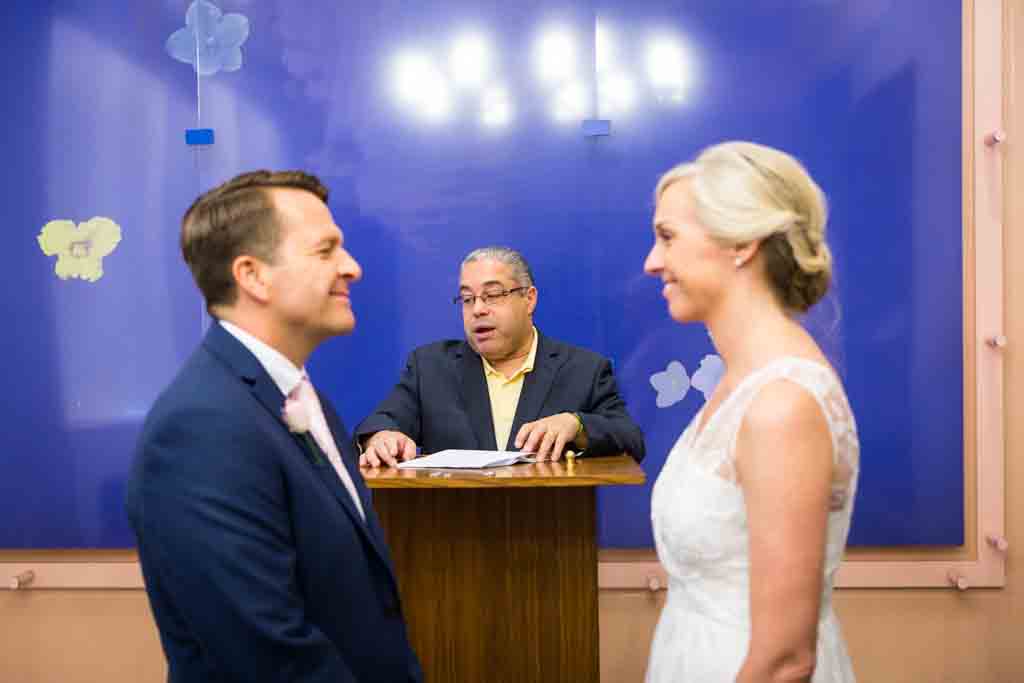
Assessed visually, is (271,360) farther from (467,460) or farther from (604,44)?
(604,44)

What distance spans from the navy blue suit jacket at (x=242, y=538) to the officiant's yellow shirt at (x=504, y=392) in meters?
1.84

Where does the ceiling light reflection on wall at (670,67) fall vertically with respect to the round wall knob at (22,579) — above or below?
above

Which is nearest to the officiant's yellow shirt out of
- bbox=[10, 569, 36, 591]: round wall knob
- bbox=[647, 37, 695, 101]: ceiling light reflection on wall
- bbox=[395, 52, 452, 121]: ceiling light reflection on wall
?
bbox=[395, 52, 452, 121]: ceiling light reflection on wall

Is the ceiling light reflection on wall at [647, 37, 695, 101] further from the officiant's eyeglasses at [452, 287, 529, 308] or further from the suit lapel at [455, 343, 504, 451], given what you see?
the suit lapel at [455, 343, 504, 451]

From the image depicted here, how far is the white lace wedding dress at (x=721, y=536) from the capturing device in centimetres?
140

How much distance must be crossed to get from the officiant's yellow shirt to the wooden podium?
2.48 feet

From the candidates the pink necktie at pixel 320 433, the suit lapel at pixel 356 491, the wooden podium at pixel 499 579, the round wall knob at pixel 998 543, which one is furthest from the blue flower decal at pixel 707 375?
the pink necktie at pixel 320 433

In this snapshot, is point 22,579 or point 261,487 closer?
point 261,487

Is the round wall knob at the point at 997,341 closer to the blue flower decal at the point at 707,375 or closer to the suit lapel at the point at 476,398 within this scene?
the blue flower decal at the point at 707,375

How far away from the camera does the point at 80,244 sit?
3846 millimetres

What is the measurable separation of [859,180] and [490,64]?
1.56 meters

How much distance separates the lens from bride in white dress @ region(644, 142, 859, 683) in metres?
1.29

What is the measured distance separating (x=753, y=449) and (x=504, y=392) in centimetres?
214

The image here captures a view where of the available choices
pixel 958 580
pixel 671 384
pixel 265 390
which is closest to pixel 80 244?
pixel 671 384
